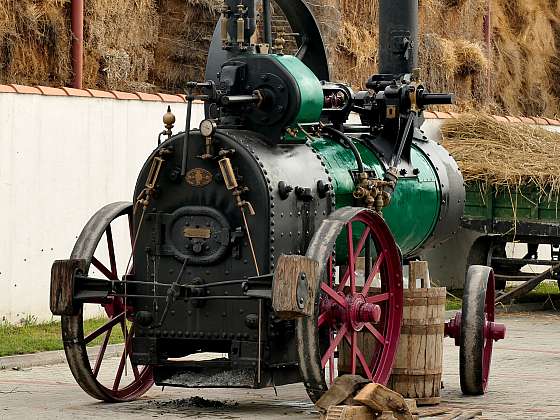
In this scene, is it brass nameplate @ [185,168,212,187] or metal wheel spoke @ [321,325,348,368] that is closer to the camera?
metal wheel spoke @ [321,325,348,368]

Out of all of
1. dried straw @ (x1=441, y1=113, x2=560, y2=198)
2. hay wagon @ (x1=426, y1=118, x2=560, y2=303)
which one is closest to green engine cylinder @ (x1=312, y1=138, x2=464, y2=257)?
hay wagon @ (x1=426, y1=118, x2=560, y2=303)

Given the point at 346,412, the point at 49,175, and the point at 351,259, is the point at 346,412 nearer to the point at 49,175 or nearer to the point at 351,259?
the point at 351,259

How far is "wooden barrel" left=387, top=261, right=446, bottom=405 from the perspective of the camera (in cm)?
962

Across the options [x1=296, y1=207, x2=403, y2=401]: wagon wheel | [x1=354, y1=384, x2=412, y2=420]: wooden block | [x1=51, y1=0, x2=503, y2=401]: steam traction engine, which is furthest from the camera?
[x1=51, y1=0, x2=503, y2=401]: steam traction engine

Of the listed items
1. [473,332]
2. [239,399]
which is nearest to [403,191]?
[473,332]

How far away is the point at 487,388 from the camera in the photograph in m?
10.5

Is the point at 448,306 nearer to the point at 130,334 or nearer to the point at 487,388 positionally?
the point at 487,388

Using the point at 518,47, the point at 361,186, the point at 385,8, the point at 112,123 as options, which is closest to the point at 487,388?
the point at 361,186

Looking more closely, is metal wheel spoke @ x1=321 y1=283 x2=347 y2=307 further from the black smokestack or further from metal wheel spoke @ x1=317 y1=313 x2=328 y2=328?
the black smokestack

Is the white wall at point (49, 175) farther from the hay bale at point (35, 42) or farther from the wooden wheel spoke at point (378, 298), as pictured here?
the wooden wheel spoke at point (378, 298)

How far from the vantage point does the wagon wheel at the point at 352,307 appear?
840 cm

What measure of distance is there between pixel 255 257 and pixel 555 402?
2.37 metres

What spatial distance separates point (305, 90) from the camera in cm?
918

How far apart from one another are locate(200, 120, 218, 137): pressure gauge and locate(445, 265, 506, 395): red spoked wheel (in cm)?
230
